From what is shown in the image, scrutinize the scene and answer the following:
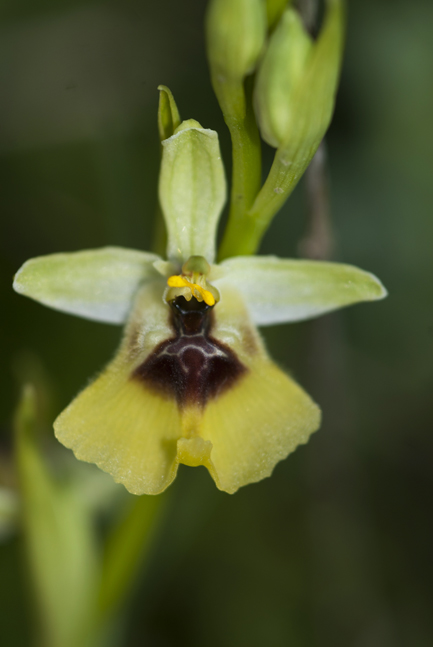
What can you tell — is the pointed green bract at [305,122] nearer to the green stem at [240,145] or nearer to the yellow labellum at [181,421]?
the green stem at [240,145]

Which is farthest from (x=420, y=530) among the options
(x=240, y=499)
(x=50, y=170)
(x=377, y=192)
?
(x=50, y=170)

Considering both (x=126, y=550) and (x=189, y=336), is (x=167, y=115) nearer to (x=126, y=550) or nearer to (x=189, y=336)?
(x=189, y=336)

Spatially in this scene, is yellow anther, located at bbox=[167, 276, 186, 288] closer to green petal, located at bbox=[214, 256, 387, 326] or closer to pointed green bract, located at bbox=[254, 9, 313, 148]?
green petal, located at bbox=[214, 256, 387, 326]

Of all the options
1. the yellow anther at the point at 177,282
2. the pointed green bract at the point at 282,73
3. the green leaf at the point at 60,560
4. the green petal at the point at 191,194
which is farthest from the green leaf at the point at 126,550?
the pointed green bract at the point at 282,73

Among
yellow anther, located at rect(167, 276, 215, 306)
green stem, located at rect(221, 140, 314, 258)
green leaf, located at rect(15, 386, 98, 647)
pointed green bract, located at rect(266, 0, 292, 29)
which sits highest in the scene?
pointed green bract, located at rect(266, 0, 292, 29)

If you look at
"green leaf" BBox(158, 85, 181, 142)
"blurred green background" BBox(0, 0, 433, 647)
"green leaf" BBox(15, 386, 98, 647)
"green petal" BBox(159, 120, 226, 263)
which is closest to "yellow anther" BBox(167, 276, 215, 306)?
"green petal" BBox(159, 120, 226, 263)

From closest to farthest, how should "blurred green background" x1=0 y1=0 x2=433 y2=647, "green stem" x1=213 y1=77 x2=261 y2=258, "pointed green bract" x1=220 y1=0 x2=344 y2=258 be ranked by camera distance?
"pointed green bract" x1=220 y1=0 x2=344 y2=258
"green stem" x1=213 y1=77 x2=261 y2=258
"blurred green background" x1=0 y1=0 x2=433 y2=647
